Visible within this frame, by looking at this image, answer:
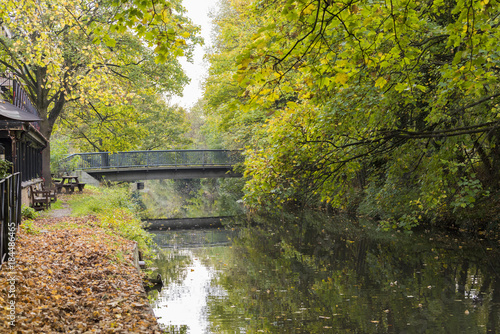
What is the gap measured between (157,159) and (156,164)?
409mm

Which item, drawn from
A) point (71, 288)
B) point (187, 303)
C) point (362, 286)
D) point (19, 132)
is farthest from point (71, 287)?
point (19, 132)

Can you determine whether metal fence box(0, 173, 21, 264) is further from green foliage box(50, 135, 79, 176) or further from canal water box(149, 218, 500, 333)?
green foliage box(50, 135, 79, 176)

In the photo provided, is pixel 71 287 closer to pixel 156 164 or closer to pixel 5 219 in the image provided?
pixel 5 219

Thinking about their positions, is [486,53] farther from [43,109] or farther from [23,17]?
[43,109]

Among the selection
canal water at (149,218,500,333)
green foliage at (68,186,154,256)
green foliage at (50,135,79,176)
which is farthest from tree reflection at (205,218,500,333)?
green foliage at (50,135,79,176)

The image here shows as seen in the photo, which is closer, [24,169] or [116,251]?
[116,251]

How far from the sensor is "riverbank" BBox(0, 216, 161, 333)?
17.4 ft

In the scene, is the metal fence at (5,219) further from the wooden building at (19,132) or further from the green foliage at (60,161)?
the green foliage at (60,161)

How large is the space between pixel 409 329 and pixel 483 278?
3799mm

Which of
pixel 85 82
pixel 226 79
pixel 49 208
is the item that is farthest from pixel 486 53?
pixel 226 79

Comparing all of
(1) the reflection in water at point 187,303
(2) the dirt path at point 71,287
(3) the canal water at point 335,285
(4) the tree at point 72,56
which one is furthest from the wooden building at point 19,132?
(1) the reflection in water at point 187,303

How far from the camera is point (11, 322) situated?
4.66 metres

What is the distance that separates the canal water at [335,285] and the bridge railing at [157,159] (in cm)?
1450

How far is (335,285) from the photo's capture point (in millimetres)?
10102
